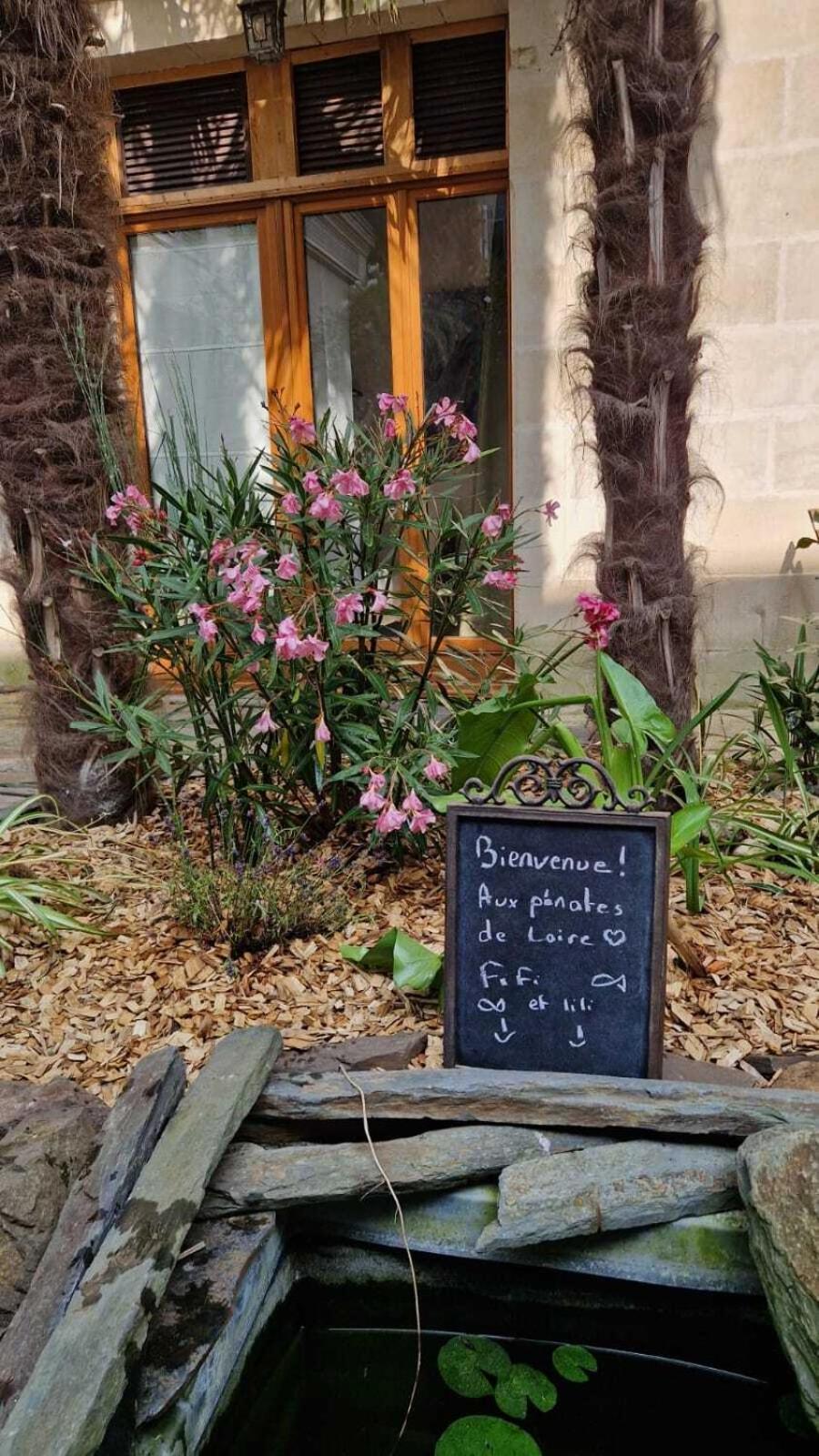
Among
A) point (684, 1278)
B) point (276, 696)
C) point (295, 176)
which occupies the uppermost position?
point (295, 176)

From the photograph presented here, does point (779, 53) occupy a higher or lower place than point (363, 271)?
higher

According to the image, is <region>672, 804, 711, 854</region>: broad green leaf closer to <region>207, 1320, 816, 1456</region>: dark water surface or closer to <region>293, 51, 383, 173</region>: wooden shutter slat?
<region>207, 1320, 816, 1456</region>: dark water surface

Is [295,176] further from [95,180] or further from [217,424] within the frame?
[95,180]

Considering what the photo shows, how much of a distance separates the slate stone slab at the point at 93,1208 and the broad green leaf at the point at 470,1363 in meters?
0.57

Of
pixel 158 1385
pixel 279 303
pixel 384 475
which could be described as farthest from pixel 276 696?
pixel 279 303

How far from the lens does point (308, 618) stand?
247 cm

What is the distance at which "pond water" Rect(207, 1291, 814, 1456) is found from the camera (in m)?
1.44

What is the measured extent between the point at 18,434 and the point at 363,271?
2.22 meters

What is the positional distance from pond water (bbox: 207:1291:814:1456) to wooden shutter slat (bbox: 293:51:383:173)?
4.48m

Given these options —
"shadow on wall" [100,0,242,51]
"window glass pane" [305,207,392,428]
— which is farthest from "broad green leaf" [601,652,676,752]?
"shadow on wall" [100,0,242,51]

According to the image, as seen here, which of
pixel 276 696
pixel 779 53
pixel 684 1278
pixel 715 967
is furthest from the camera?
pixel 779 53

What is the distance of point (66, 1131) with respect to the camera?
1.60 m

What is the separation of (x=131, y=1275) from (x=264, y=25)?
Answer: 14.6ft

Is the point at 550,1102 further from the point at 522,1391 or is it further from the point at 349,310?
the point at 349,310
